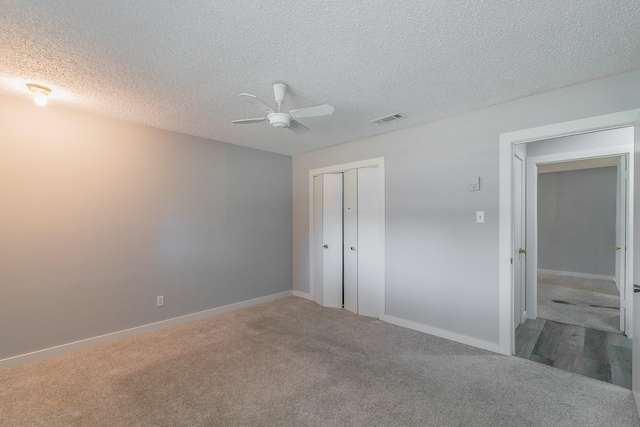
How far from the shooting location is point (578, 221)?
258 inches

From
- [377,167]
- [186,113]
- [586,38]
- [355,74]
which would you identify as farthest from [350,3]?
[377,167]

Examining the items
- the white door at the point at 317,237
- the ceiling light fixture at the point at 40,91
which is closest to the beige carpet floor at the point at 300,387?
the white door at the point at 317,237

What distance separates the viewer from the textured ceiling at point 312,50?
63.5 inches

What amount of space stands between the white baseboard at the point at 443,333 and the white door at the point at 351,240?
598 mm

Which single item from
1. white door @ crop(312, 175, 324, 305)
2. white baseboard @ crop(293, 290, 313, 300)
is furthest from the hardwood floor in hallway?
white baseboard @ crop(293, 290, 313, 300)

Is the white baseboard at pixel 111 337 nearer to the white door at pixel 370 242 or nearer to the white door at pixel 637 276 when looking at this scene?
the white door at pixel 370 242

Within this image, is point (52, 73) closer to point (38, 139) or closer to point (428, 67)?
point (38, 139)

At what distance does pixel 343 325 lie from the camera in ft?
12.1

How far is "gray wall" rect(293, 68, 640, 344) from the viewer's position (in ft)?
8.57

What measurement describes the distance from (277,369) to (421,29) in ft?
9.37

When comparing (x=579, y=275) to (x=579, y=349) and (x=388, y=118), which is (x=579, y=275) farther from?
(x=388, y=118)

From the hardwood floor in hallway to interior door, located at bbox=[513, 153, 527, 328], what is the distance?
0.23 m

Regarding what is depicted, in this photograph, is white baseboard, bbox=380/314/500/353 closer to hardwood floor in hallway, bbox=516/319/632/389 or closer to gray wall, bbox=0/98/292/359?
hardwood floor in hallway, bbox=516/319/632/389

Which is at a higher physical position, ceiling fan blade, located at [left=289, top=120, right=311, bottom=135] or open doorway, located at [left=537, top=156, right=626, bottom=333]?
ceiling fan blade, located at [left=289, top=120, right=311, bottom=135]
